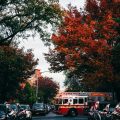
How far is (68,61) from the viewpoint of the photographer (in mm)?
39531

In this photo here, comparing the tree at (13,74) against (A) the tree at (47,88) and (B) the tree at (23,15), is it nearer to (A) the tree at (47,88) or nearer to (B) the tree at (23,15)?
(B) the tree at (23,15)

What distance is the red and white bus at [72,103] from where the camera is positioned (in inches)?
1860

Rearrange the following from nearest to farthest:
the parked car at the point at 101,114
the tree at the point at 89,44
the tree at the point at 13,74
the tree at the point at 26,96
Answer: the parked car at the point at 101,114 < the tree at the point at 89,44 < the tree at the point at 13,74 < the tree at the point at 26,96

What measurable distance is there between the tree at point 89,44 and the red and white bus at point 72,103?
24.0 feet

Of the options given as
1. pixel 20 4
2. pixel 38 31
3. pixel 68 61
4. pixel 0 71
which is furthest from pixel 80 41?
pixel 0 71

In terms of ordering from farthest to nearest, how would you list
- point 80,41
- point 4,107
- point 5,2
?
point 80,41 < point 4,107 < point 5,2

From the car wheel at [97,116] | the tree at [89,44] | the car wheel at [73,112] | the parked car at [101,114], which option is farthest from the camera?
the car wheel at [73,112]

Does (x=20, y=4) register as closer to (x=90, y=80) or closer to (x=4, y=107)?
(x=4, y=107)

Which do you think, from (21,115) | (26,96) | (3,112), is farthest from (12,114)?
(26,96)

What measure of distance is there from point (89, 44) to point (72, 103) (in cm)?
1188

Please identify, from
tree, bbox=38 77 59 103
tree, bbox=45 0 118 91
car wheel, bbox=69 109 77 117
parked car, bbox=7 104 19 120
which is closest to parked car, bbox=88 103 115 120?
parked car, bbox=7 104 19 120

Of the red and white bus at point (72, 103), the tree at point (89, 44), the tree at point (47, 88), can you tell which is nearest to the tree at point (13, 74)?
the red and white bus at point (72, 103)

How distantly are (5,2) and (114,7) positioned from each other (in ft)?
44.5

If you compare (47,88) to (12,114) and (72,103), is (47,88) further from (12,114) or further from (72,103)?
(12,114)
